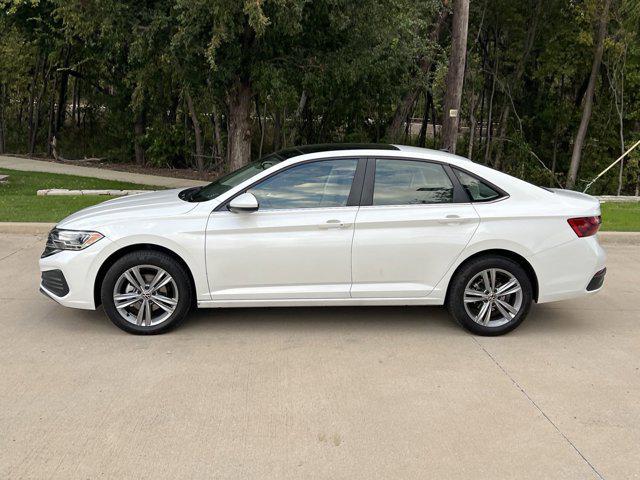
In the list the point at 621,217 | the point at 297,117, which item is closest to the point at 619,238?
the point at 621,217

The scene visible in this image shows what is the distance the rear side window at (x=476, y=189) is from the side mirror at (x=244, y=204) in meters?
1.79

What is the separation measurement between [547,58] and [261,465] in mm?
17751

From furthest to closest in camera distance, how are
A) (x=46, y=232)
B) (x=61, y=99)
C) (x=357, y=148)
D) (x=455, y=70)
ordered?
(x=61, y=99) → (x=455, y=70) → (x=46, y=232) → (x=357, y=148)

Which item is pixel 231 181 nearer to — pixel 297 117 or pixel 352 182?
pixel 352 182

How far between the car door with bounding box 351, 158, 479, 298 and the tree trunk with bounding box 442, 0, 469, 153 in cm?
635

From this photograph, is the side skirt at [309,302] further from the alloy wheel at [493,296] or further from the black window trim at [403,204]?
the black window trim at [403,204]

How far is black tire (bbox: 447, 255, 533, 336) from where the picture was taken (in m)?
5.50

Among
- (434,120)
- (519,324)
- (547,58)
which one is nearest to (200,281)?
(519,324)

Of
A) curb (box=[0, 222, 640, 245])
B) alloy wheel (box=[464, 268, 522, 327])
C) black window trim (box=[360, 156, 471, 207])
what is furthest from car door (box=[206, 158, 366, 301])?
curb (box=[0, 222, 640, 245])

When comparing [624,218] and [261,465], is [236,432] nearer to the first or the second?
[261,465]

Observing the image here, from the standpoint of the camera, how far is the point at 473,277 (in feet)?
18.1

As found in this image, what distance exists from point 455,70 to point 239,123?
14.7ft

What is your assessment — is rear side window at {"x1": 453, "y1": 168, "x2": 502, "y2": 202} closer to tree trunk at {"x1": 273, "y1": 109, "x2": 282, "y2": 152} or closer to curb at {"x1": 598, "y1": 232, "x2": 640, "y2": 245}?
curb at {"x1": 598, "y1": 232, "x2": 640, "y2": 245}

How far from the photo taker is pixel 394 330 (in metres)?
5.75
